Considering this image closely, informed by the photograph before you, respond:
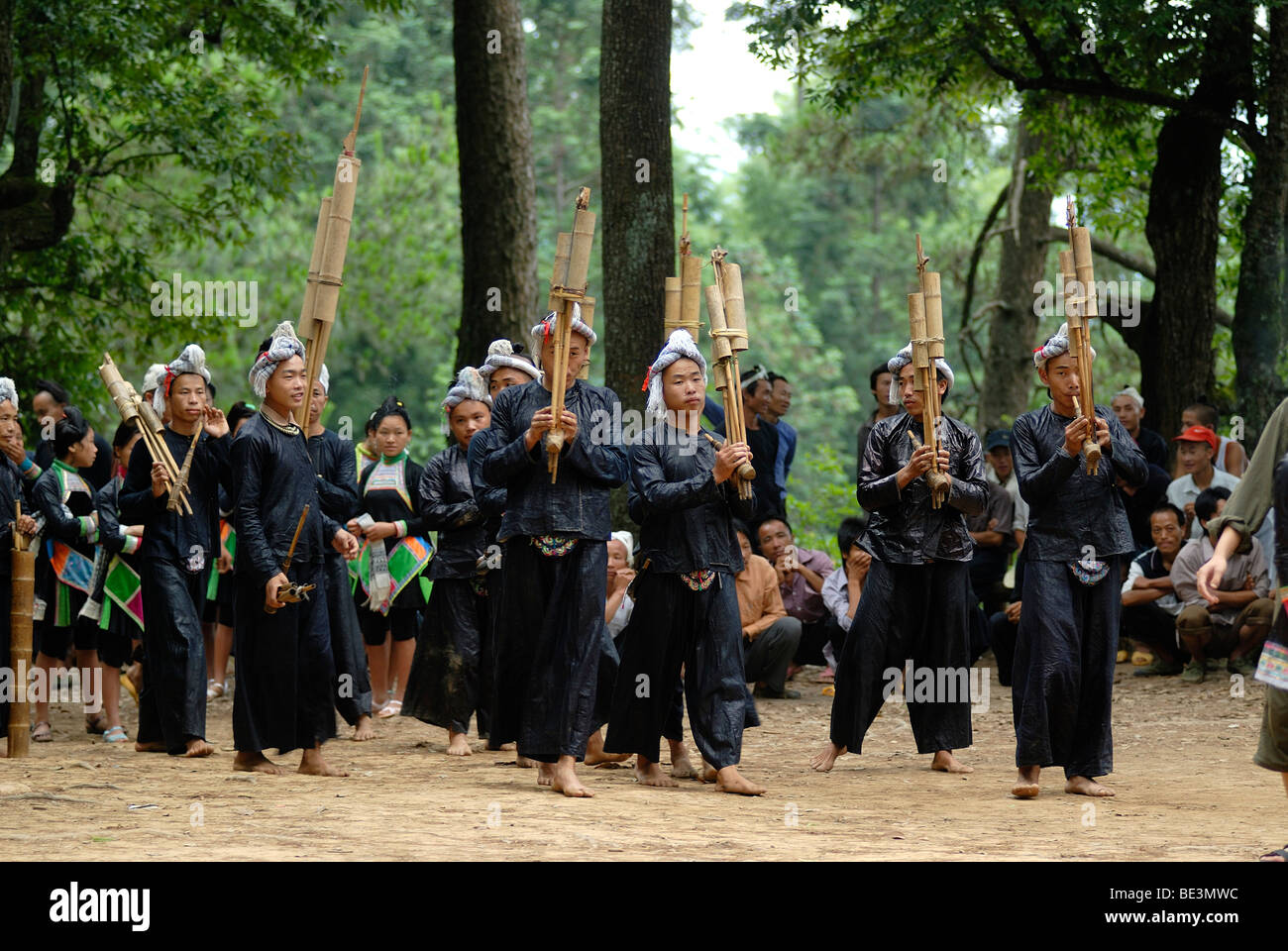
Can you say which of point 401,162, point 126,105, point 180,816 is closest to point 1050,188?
point 126,105

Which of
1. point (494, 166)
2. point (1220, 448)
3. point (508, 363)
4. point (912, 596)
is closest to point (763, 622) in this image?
point (912, 596)

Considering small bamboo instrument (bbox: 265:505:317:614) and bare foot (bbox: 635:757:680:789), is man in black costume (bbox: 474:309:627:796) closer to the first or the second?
bare foot (bbox: 635:757:680:789)

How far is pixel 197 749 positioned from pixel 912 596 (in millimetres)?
3920

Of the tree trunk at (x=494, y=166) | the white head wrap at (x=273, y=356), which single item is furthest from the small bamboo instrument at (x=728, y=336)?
the tree trunk at (x=494, y=166)

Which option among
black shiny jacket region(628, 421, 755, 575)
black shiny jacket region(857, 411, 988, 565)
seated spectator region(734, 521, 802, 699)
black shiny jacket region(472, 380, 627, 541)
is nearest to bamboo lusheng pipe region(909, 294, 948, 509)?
black shiny jacket region(857, 411, 988, 565)

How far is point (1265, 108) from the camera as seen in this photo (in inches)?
553

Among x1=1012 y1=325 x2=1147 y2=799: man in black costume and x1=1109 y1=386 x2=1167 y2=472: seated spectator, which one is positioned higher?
x1=1109 y1=386 x2=1167 y2=472: seated spectator

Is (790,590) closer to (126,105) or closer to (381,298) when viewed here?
(126,105)

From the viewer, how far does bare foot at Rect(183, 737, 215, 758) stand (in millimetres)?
8883

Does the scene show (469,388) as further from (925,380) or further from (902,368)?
(925,380)

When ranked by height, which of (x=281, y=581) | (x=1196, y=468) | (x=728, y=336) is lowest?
(x=281, y=581)

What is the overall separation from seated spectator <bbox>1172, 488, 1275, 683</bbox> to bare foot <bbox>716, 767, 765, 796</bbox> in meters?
5.37

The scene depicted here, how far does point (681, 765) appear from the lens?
8273mm

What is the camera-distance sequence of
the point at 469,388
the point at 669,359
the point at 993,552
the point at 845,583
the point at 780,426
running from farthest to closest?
the point at 780,426, the point at 993,552, the point at 845,583, the point at 469,388, the point at 669,359
